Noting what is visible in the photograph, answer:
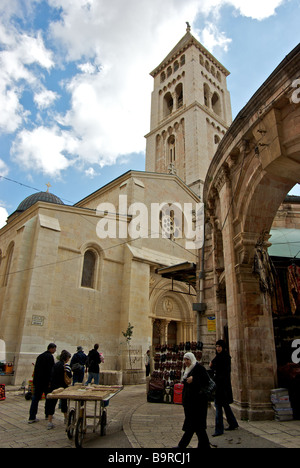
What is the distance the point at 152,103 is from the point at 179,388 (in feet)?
128

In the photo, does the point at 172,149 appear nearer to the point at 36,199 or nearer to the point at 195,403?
the point at 36,199

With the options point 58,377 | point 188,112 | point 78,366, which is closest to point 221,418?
point 58,377

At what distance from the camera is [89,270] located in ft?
56.3

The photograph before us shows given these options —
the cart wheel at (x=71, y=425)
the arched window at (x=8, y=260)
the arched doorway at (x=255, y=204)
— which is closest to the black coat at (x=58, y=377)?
the cart wheel at (x=71, y=425)

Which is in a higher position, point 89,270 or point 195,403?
point 89,270

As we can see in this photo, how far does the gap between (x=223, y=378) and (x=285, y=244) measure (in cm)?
521

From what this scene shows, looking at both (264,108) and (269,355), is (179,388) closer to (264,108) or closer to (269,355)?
(269,355)

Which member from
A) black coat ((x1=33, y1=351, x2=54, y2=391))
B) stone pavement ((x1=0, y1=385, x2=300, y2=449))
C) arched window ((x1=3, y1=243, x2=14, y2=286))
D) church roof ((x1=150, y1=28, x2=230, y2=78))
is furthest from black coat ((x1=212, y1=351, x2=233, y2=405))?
church roof ((x1=150, y1=28, x2=230, y2=78))

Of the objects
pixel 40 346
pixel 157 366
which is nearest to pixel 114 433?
pixel 157 366

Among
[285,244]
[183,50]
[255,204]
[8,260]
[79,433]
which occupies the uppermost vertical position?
[183,50]

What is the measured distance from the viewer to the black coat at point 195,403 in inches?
162

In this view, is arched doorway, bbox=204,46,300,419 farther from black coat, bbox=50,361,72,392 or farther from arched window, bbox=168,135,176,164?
arched window, bbox=168,135,176,164

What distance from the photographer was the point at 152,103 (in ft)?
135

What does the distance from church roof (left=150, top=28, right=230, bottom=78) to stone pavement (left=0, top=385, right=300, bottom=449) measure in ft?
142
